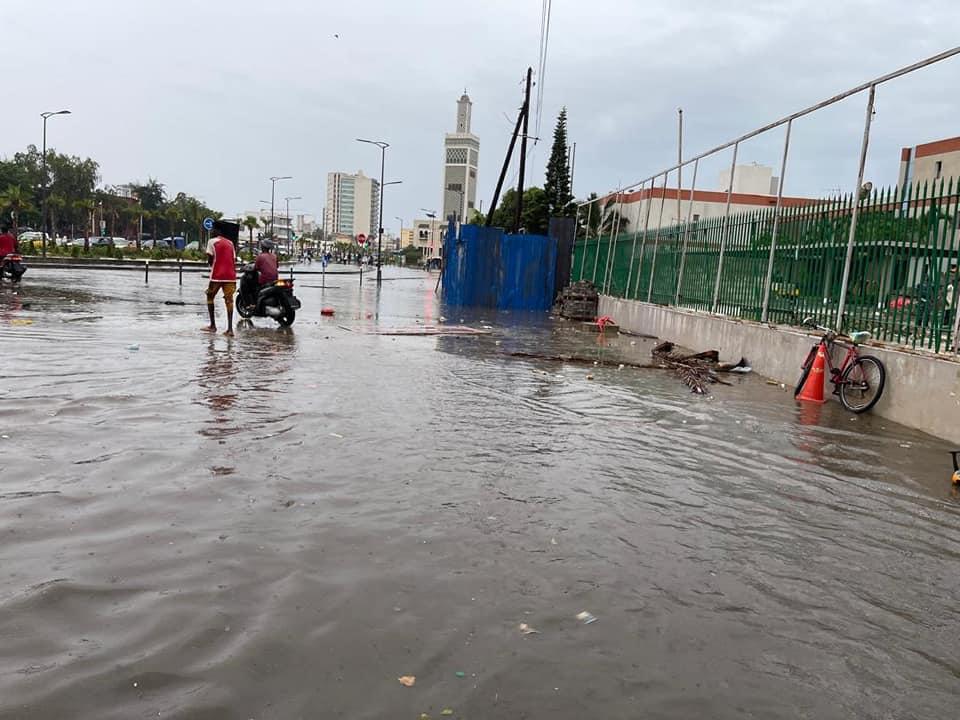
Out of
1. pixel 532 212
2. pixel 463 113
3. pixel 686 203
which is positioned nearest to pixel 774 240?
pixel 686 203

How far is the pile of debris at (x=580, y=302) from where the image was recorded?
2227cm

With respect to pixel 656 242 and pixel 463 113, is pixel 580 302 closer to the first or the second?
pixel 656 242

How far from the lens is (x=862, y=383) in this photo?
854 centimetres

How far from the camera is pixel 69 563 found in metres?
3.40

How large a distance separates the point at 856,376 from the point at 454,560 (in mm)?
6709

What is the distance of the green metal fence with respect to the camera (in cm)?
796

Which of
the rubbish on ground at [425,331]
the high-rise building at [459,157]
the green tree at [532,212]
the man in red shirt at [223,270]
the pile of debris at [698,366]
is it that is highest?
the high-rise building at [459,157]

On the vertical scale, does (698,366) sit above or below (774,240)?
below

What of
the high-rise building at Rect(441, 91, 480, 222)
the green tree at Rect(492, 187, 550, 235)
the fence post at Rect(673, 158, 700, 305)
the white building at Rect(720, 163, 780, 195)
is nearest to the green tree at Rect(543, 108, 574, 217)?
the green tree at Rect(492, 187, 550, 235)

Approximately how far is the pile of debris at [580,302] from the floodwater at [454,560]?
1472 cm

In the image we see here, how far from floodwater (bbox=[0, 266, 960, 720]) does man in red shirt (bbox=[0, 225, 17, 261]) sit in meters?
16.6

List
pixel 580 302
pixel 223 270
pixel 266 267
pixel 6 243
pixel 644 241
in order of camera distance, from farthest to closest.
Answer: pixel 580 302 → pixel 6 243 → pixel 644 241 → pixel 266 267 → pixel 223 270

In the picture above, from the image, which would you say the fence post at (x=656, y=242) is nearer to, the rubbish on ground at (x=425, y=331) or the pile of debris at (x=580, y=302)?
the pile of debris at (x=580, y=302)

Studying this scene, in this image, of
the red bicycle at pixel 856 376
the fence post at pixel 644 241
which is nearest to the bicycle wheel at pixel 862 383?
the red bicycle at pixel 856 376
